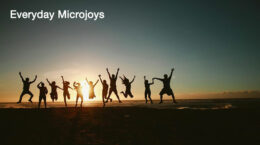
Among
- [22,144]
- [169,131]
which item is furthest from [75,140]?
[169,131]

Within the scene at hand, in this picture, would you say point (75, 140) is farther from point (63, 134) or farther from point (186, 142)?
A: point (186, 142)

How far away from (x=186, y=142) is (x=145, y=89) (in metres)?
13.4

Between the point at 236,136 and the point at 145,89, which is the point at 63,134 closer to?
the point at 236,136

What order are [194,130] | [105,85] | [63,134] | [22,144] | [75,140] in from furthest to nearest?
[105,85] < [194,130] < [63,134] < [75,140] < [22,144]

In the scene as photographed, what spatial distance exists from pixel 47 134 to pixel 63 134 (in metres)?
0.53

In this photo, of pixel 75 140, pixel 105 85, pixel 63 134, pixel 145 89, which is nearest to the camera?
pixel 75 140

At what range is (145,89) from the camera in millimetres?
18562

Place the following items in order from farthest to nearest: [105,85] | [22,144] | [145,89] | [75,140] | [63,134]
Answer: [145,89] → [105,85] → [63,134] → [75,140] → [22,144]

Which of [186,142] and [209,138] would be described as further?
[209,138]

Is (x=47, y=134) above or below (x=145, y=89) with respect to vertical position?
below

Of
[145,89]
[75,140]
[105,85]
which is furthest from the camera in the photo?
[145,89]

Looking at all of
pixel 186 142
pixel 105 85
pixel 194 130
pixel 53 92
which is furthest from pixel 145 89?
pixel 186 142

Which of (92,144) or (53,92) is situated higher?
(53,92)

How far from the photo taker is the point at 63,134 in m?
6.07
